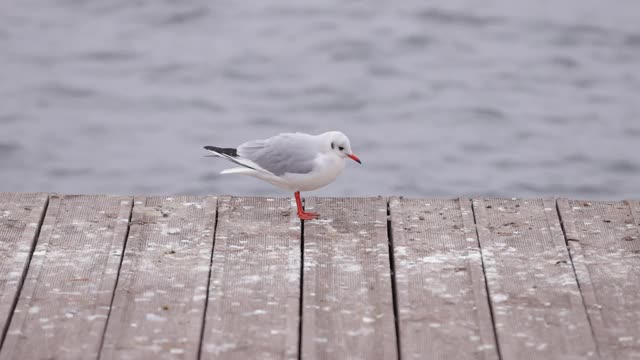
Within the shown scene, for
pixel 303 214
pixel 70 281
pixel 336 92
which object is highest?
pixel 70 281

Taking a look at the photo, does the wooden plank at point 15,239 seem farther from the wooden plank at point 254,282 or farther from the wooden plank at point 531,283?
the wooden plank at point 531,283

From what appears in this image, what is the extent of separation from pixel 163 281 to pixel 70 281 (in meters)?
0.33

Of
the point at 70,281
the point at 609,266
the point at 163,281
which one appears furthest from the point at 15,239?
the point at 609,266

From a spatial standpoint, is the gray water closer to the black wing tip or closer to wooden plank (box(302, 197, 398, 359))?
the black wing tip

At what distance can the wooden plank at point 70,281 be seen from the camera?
4098mm

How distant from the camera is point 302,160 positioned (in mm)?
5254

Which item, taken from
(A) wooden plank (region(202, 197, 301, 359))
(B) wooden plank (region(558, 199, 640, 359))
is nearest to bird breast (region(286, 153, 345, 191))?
(A) wooden plank (region(202, 197, 301, 359))

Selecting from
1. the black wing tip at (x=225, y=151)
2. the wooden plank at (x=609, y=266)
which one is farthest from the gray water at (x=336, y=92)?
the wooden plank at (x=609, y=266)

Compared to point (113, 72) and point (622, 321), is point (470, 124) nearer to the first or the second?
point (113, 72)

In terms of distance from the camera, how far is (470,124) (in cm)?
1171

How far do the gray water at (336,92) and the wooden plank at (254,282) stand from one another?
17.2 ft

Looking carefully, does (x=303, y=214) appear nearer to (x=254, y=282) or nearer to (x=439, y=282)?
(x=254, y=282)

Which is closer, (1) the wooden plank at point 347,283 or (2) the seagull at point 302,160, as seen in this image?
(1) the wooden plank at point 347,283

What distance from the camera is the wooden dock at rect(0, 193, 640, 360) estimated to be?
13.6 ft
